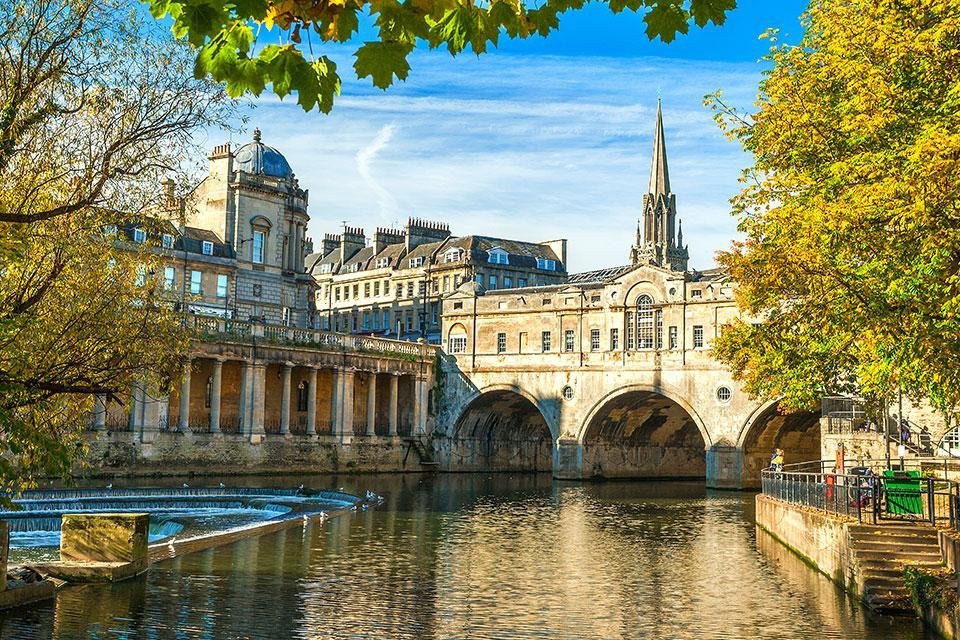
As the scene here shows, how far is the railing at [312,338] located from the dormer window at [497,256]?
32.3m

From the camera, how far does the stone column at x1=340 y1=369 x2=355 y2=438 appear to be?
61.5 meters

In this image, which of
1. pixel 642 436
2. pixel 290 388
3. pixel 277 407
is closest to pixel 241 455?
pixel 290 388

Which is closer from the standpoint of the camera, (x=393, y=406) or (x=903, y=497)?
(x=903, y=497)

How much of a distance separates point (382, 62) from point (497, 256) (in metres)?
94.7

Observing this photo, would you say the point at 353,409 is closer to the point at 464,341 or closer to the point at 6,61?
the point at 464,341

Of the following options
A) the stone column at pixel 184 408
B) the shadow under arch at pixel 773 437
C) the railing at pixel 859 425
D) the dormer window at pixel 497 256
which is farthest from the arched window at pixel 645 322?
the dormer window at pixel 497 256

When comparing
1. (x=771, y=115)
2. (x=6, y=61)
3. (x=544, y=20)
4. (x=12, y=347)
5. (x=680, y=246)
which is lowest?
(x=12, y=347)

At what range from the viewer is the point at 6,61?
48.3 ft

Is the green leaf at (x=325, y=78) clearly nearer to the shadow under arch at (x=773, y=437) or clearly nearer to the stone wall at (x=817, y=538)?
the stone wall at (x=817, y=538)

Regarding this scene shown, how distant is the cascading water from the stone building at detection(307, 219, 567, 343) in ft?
172

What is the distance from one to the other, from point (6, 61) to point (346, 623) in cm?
951

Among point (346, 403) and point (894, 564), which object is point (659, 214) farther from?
point (894, 564)

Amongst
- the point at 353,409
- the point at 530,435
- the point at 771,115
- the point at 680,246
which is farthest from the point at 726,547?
the point at 680,246

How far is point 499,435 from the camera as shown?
7006 centimetres
